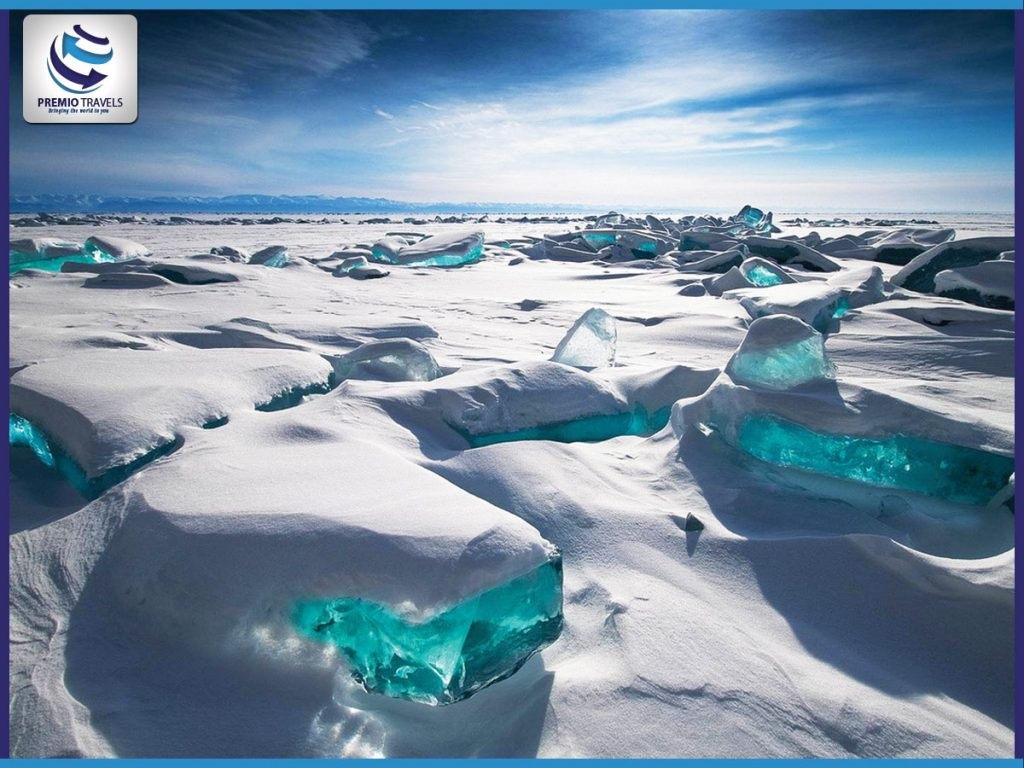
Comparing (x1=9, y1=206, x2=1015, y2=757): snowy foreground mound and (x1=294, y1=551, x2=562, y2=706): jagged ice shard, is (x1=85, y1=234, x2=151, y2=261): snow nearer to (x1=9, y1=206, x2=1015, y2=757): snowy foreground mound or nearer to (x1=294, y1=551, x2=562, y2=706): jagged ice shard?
(x1=9, y1=206, x2=1015, y2=757): snowy foreground mound

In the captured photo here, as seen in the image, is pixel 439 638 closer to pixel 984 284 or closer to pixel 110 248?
pixel 984 284

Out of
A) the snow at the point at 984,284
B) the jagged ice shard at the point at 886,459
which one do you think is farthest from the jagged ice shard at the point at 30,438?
the snow at the point at 984,284

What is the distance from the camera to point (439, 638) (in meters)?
0.93

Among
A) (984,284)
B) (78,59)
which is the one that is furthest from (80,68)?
(984,284)

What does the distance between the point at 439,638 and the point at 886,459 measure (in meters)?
1.26

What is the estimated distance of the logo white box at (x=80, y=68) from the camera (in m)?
1.74

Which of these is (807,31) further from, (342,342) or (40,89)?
(40,89)

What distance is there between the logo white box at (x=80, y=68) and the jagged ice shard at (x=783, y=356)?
2.00m

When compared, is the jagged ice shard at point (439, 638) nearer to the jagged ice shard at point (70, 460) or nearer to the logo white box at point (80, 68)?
the jagged ice shard at point (70, 460)

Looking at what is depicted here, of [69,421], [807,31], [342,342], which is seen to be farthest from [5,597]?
[807,31]

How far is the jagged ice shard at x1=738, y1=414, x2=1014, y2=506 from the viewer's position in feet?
4.84

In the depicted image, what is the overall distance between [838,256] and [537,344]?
18.7 feet

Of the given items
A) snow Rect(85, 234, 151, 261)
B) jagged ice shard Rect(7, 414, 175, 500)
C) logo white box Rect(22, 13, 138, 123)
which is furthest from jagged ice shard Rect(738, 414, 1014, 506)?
snow Rect(85, 234, 151, 261)

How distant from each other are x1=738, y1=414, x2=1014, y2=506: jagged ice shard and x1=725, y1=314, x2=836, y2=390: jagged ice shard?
7.5 inches
